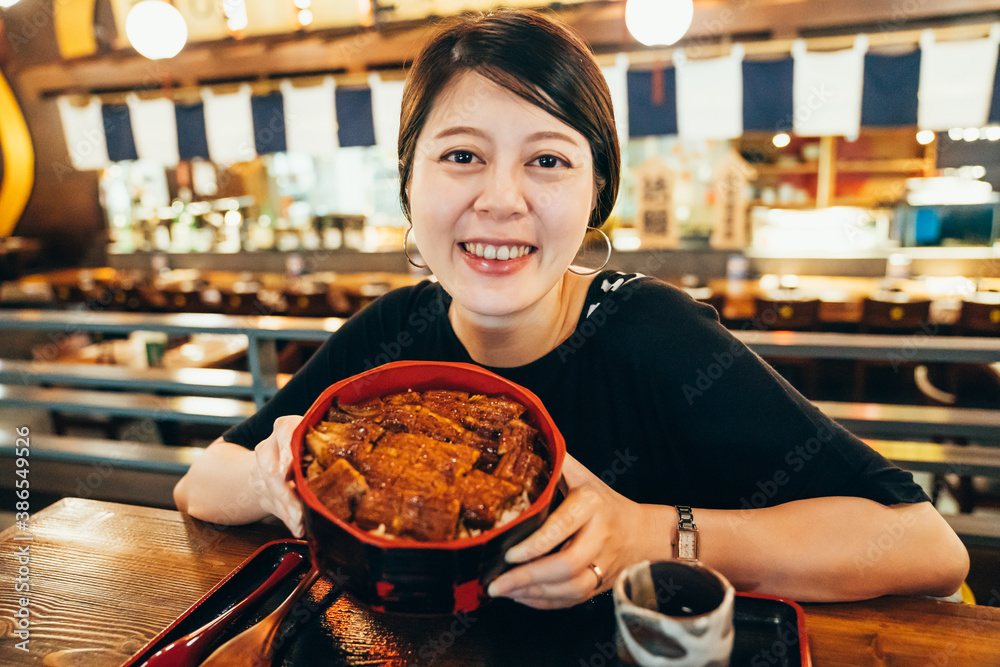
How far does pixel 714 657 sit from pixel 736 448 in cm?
79

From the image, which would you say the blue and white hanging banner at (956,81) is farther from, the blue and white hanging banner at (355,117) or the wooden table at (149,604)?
the wooden table at (149,604)

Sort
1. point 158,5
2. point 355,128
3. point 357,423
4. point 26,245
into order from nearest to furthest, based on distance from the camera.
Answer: point 357,423 → point 158,5 → point 355,128 → point 26,245

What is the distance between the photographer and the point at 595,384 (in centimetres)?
156

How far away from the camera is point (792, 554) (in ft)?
3.96

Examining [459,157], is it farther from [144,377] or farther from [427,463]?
[144,377]

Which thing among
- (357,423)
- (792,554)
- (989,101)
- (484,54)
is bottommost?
(792,554)

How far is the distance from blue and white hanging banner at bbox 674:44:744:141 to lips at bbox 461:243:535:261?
5349mm

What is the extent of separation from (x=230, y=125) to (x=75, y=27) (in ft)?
9.44

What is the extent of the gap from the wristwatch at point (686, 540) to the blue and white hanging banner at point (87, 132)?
909 cm

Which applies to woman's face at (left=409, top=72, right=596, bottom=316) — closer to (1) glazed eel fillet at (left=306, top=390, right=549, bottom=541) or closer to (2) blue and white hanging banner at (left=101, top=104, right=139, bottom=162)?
(1) glazed eel fillet at (left=306, top=390, right=549, bottom=541)

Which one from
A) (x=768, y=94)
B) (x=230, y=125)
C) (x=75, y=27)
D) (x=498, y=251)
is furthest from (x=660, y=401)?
(x=75, y=27)

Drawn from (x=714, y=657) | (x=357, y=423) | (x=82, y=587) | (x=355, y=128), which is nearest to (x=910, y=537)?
(x=714, y=657)

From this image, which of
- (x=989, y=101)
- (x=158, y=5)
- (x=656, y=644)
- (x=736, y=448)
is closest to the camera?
(x=656, y=644)

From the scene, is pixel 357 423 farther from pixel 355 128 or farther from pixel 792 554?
pixel 355 128
